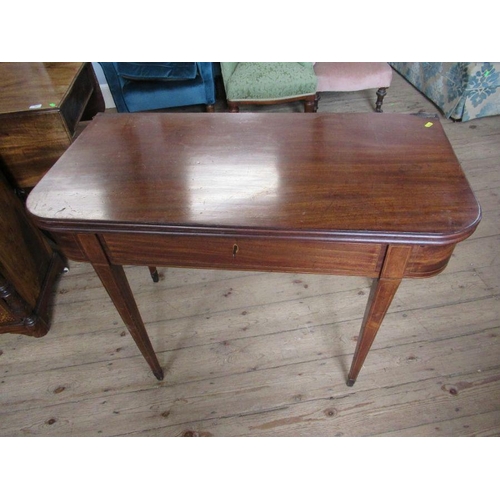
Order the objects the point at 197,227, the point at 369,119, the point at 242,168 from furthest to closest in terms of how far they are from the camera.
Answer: the point at 369,119, the point at 242,168, the point at 197,227

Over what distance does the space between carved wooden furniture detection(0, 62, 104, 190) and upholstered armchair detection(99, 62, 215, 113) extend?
780mm

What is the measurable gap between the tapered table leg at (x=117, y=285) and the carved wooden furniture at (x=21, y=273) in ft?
1.88

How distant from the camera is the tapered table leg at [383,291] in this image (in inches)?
32.2

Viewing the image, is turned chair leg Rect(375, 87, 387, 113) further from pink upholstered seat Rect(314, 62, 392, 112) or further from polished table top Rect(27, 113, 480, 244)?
polished table top Rect(27, 113, 480, 244)

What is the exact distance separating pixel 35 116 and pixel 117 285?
0.80 metres

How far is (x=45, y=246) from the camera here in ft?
5.56

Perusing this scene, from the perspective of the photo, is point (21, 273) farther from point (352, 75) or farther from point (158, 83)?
point (352, 75)

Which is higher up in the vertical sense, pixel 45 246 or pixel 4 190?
pixel 4 190

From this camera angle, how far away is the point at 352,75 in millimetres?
2486

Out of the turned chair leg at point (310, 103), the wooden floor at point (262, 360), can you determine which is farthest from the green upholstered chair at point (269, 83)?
the wooden floor at point (262, 360)

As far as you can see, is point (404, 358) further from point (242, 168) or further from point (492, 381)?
point (242, 168)

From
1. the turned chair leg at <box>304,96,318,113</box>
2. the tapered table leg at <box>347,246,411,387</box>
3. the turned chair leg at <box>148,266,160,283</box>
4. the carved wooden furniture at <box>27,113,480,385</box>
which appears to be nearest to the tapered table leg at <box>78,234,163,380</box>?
the carved wooden furniture at <box>27,113,480,385</box>

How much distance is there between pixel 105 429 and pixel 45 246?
89 centimetres

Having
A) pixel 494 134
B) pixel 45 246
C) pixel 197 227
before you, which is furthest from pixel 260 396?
pixel 494 134
